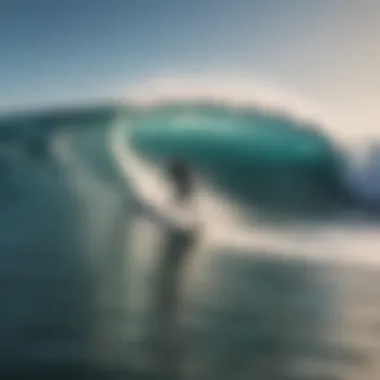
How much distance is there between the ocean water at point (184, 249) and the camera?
1225 millimetres

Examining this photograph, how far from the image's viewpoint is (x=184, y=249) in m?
1.28

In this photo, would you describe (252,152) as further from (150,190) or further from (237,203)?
(150,190)

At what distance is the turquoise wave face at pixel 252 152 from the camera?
1277 millimetres

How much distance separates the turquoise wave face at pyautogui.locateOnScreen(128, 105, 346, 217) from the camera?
1277mm

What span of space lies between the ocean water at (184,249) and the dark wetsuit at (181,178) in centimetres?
2

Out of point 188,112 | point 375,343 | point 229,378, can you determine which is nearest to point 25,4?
point 188,112

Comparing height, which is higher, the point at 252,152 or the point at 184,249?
the point at 252,152

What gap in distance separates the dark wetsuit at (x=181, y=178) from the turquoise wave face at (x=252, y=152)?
0.02 metres

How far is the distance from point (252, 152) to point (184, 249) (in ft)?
0.71

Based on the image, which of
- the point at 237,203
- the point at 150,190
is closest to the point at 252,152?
the point at 237,203

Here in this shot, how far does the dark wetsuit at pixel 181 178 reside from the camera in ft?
4.26

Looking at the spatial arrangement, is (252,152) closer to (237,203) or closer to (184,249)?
(237,203)

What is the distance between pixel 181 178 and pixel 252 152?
0.14 metres

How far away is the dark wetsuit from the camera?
4.26 ft
